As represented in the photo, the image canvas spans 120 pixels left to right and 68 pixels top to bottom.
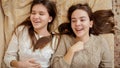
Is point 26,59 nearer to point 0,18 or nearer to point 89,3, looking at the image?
point 0,18

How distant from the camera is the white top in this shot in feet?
5.18

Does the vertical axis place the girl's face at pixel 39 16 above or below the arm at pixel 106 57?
above

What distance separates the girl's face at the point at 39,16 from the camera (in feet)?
5.10

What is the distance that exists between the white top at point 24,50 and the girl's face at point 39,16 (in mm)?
119

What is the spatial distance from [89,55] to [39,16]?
0.42 m

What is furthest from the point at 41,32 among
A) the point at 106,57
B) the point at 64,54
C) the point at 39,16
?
the point at 106,57

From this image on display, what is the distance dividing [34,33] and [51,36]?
0.40 ft

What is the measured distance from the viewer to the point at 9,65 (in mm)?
1595

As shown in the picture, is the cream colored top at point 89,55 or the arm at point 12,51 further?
the arm at point 12,51

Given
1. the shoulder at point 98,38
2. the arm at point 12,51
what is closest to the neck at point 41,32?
the arm at point 12,51

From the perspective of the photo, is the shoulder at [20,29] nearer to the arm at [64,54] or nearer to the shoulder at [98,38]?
the arm at [64,54]

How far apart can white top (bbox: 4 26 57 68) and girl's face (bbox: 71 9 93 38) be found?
215 mm

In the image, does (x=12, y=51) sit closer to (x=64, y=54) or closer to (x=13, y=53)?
(x=13, y=53)

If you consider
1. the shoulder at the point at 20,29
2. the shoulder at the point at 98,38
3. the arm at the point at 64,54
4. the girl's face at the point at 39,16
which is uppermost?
the girl's face at the point at 39,16
